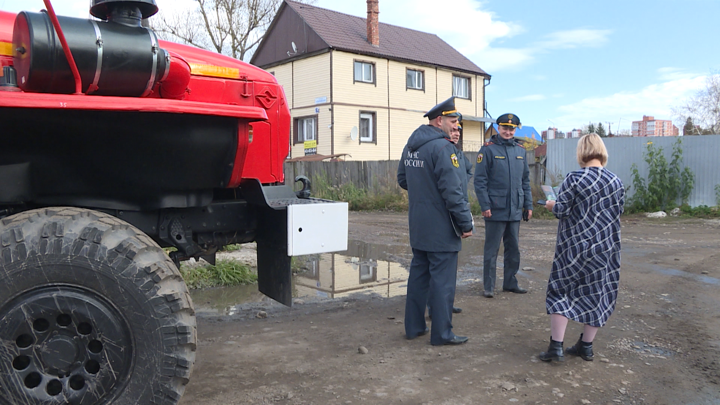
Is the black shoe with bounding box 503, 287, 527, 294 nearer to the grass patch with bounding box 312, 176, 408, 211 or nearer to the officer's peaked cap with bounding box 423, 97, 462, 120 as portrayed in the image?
the officer's peaked cap with bounding box 423, 97, 462, 120

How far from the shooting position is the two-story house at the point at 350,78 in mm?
25969

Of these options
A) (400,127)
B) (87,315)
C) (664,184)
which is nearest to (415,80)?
(400,127)

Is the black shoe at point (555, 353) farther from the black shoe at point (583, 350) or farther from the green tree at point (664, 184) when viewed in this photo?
the green tree at point (664, 184)

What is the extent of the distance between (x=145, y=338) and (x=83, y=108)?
1.02 m

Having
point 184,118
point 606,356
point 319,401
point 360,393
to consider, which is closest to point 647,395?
point 606,356

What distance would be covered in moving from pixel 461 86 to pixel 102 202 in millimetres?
30221

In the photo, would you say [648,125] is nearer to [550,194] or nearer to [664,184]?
[664,184]

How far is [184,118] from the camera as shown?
2.71 meters

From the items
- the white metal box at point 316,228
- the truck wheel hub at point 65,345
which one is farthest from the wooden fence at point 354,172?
the truck wheel hub at point 65,345

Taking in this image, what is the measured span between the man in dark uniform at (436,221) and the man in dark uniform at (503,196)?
5.09 feet

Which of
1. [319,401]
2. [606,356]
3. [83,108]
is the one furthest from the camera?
[606,356]

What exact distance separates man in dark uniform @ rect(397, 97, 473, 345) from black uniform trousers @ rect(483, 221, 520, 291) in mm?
1542

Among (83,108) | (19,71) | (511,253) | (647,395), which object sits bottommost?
(647,395)

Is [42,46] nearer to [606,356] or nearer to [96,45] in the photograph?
[96,45]
